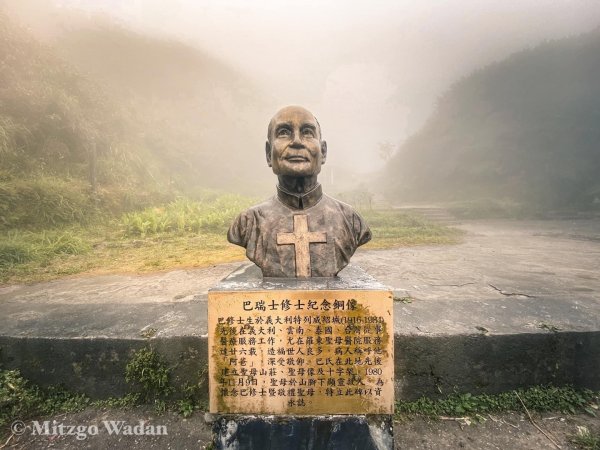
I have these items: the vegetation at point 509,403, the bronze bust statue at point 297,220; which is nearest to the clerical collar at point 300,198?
the bronze bust statue at point 297,220

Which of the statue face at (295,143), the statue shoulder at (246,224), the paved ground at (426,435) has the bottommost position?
the paved ground at (426,435)

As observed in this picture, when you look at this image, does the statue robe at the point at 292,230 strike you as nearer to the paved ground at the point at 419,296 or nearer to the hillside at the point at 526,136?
the paved ground at the point at 419,296

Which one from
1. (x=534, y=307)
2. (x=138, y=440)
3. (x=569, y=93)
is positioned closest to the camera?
(x=138, y=440)

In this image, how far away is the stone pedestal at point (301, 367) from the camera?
1.78 meters

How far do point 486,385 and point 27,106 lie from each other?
1505 cm

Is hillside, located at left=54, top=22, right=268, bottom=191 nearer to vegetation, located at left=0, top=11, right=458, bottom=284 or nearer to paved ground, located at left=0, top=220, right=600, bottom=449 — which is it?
vegetation, located at left=0, top=11, right=458, bottom=284

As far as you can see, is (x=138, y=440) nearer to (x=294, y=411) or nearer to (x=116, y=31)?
(x=294, y=411)

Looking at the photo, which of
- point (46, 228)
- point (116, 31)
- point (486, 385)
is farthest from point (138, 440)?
point (116, 31)

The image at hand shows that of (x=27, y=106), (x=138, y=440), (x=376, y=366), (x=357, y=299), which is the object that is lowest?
(x=138, y=440)

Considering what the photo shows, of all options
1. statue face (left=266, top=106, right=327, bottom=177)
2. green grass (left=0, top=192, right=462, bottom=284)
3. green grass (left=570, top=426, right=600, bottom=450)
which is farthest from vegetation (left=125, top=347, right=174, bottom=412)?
green grass (left=0, top=192, right=462, bottom=284)

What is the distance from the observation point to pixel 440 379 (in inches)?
105

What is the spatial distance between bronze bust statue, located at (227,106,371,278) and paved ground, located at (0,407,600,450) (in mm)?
1454

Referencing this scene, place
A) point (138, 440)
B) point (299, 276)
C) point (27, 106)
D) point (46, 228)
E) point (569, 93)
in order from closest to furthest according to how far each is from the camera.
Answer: point (299, 276) < point (138, 440) < point (46, 228) < point (27, 106) < point (569, 93)

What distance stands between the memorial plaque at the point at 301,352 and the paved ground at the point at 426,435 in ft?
2.91
